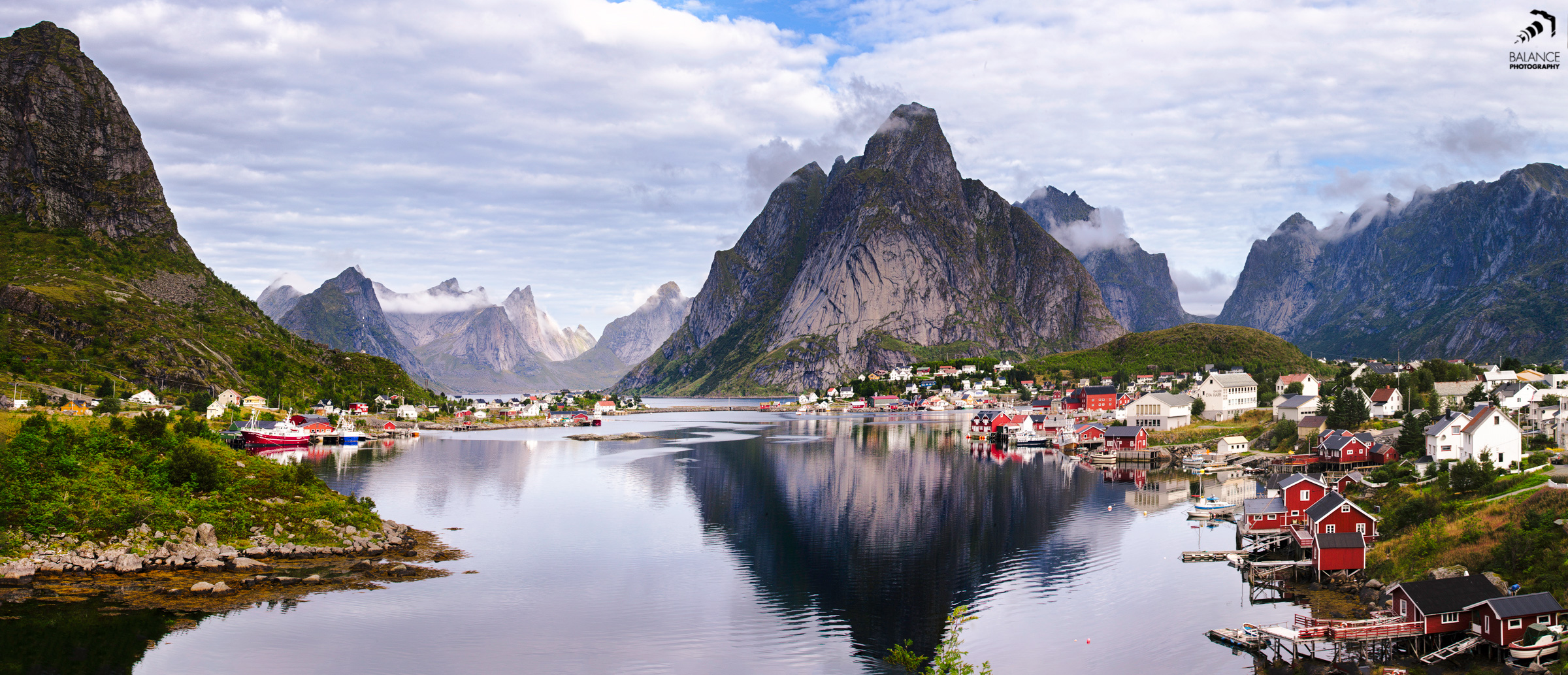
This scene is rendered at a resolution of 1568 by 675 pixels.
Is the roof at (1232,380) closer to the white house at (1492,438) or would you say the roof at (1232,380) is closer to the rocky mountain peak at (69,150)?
the white house at (1492,438)

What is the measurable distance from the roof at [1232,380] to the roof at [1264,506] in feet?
238

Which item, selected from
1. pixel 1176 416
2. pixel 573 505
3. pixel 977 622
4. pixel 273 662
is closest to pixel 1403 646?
pixel 977 622

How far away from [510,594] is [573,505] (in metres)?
28.1

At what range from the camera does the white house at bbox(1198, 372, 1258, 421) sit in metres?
119

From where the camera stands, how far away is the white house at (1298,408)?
10094cm

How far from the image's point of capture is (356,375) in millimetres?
→ 167500

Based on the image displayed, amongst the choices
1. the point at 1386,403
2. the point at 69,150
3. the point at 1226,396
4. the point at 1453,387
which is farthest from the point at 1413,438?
the point at 69,150

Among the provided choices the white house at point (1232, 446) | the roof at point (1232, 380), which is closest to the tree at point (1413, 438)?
the white house at point (1232, 446)

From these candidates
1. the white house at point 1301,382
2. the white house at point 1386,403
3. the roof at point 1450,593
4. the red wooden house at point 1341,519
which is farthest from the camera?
the white house at point 1301,382

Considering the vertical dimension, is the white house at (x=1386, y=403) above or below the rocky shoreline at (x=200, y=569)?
above

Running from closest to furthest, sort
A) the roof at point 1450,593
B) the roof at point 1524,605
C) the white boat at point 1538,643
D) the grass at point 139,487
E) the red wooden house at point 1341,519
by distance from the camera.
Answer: the white boat at point 1538,643
the roof at point 1524,605
the roof at point 1450,593
the grass at point 139,487
the red wooden house at point 1341,519

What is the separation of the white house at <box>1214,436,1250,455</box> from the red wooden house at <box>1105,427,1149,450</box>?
989cm

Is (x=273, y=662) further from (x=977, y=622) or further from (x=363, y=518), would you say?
(x=977, y=622)

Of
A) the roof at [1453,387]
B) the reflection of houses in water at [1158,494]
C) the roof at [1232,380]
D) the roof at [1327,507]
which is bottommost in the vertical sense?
the reflection of houses in water at [1158,494]
